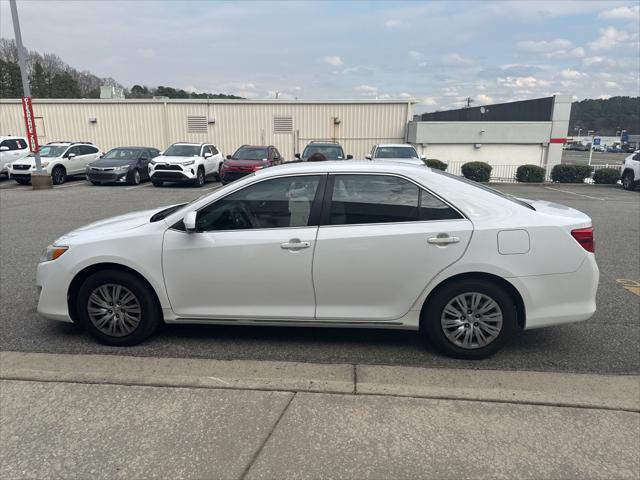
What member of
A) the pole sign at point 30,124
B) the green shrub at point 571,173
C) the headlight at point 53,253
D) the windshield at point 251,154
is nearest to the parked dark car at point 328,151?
the windshield at point 251,154

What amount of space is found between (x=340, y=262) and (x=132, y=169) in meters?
16.8

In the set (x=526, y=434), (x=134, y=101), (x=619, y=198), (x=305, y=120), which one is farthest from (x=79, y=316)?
(x=134, y=101)

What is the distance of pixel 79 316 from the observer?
390cm

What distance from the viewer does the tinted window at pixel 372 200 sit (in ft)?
11.9

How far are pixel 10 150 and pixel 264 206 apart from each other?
20346mm

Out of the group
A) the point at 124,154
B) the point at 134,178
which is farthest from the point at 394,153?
the point at 124,154

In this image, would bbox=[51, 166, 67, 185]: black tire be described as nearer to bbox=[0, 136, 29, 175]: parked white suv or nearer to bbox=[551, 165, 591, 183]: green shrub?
bbox=[0, 136, 29, 175]: parked white suv

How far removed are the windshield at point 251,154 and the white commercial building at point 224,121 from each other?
8.80m

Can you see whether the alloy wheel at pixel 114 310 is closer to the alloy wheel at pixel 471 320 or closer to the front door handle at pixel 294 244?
the front door handle at pixel 294 244

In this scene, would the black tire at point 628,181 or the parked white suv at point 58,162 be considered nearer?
the parked white suv at point 58,162

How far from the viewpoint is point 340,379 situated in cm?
338

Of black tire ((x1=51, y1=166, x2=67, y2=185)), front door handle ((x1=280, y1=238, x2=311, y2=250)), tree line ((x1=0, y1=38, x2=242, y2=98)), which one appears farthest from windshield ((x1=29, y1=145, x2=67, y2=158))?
tree line ((x1=0, y1=38, x2=242, y2=98))

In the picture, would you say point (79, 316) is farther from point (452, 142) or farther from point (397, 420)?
point (452, 142)

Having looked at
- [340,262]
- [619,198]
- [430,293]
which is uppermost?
[340,262]
